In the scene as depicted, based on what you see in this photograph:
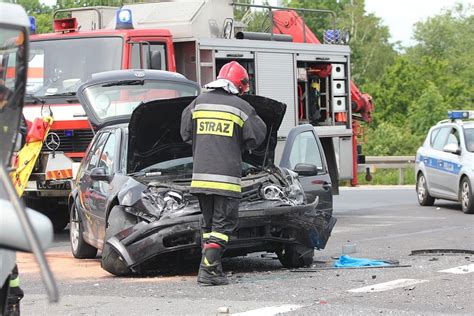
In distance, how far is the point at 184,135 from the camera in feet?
32.8

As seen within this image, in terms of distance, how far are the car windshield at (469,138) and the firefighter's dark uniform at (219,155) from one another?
9.56 m

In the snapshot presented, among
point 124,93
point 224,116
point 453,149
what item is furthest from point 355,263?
point 453,149

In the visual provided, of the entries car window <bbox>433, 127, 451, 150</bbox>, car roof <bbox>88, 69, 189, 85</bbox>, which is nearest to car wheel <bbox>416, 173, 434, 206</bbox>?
car window <bbox>433, 127, 451, 150</bbox>

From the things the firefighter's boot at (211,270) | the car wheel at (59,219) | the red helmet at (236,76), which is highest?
the red helmet at (236,76)

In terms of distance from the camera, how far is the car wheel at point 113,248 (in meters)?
10.1

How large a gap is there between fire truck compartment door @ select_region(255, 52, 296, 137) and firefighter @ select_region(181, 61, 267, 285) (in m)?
7.37

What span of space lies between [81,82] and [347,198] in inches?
389

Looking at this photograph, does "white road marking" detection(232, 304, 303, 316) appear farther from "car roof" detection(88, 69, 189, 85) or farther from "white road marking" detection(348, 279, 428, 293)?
"car roof" detection(88, 69, 189, 85)

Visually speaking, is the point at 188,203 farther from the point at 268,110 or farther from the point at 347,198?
the point at 347,198

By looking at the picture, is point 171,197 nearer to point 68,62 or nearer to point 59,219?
point 68,62

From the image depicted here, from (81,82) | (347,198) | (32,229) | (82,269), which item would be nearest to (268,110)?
(82,269)

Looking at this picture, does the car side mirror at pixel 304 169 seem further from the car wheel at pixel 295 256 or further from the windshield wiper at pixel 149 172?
the windshield wiper at pixel 149 172

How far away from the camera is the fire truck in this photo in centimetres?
1520

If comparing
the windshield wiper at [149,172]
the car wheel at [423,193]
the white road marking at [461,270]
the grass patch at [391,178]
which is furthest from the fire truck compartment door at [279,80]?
the grass patch at [391,178]
